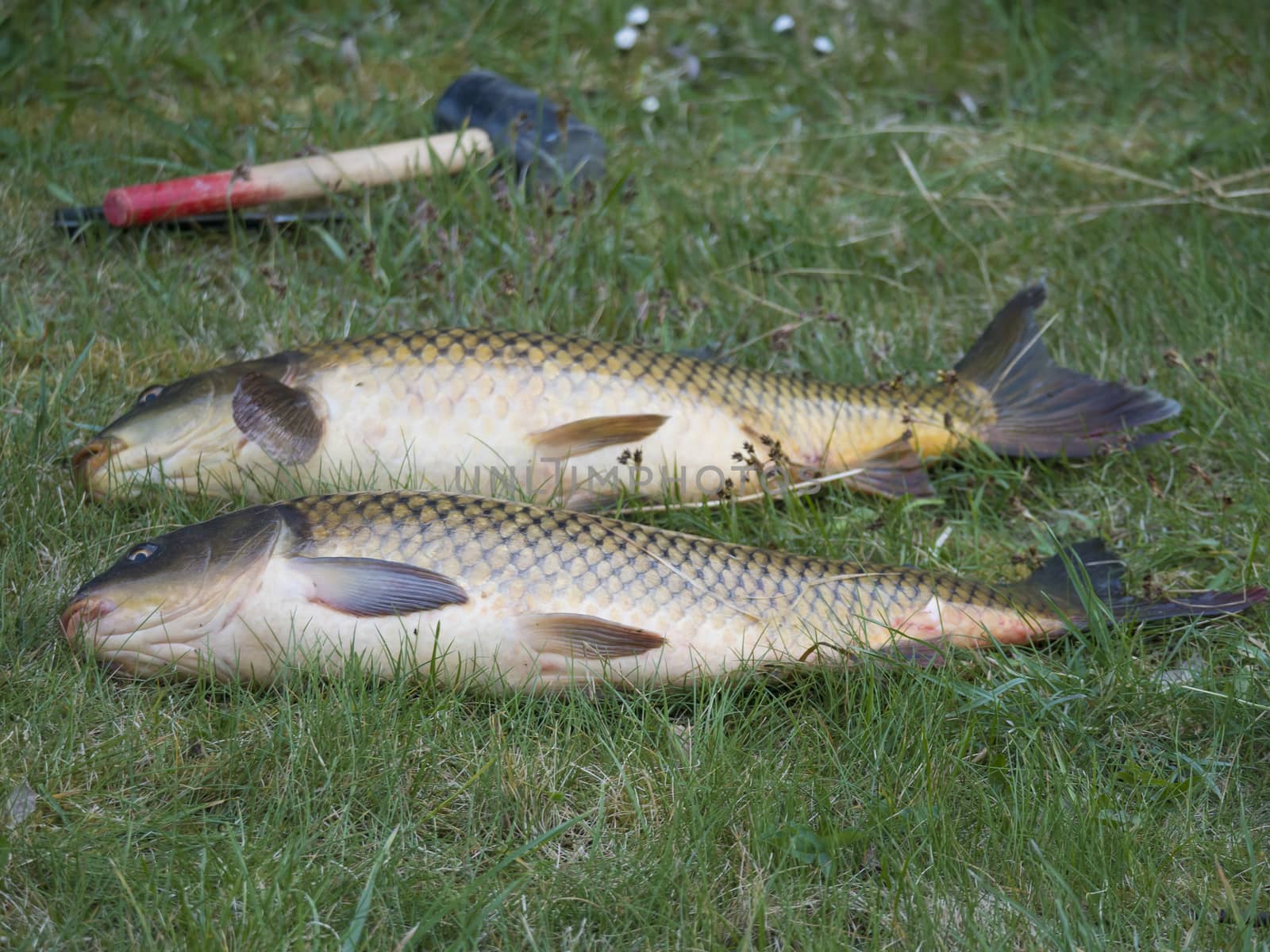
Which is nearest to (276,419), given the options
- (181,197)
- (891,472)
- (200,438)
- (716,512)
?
(200,438)

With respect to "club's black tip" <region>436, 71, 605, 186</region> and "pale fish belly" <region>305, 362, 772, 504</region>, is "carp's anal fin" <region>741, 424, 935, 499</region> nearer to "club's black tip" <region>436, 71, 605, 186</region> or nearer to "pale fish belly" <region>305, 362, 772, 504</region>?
"pale fish belly" <region>305, 362, 772, 504</region>

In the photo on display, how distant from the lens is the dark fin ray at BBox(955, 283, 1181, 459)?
4043 millimetres

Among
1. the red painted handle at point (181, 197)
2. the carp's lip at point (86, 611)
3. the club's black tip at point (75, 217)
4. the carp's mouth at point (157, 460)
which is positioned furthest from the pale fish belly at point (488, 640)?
the club's black tip at point (75, 217)

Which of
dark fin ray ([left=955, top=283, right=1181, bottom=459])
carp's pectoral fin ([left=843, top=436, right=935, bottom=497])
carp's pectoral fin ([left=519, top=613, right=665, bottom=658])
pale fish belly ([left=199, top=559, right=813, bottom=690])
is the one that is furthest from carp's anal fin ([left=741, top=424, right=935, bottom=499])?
carp's pectoral fin ([left=519, top=613, right=665, bottom=658])

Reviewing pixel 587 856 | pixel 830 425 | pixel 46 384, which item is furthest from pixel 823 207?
pixel 587 856

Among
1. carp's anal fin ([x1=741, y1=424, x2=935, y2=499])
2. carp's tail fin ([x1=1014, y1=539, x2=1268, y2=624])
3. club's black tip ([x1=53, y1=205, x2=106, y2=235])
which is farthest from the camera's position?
club's black tip ([x1=53, y1=205, x2=106, y2=235])

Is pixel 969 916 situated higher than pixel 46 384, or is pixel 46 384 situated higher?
pixel 46 384

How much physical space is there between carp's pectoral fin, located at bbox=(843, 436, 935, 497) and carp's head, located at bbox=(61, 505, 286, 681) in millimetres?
1817

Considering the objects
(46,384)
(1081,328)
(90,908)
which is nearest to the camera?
(90,908)

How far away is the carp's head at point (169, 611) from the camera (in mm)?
2898

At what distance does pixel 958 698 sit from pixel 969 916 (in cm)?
66

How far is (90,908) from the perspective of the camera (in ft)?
7.77

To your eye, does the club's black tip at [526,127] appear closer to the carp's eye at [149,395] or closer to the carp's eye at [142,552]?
the carp's eye at [149,395]

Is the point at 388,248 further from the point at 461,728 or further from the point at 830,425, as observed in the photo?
the point at 461,728
